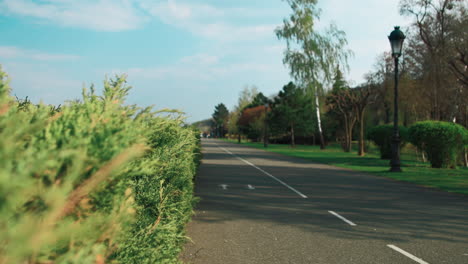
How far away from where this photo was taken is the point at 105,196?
233cm

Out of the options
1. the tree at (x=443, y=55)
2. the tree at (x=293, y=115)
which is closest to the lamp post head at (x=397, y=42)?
the tree at (x=443, y=55)

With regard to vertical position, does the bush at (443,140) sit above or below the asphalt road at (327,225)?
above

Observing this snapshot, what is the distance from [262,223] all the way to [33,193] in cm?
683

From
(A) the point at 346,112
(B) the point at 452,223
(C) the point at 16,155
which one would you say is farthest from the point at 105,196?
(A) the point at 346,112

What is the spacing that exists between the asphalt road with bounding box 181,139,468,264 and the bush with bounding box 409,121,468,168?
855 centimetres

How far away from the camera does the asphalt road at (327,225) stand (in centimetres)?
605

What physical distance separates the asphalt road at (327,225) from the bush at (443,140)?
8.55 metres

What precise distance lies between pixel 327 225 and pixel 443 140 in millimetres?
16106

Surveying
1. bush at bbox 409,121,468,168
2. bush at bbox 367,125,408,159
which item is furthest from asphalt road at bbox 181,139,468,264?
bush at bbox 367,125,408,159

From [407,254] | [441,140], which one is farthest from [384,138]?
[407,254]

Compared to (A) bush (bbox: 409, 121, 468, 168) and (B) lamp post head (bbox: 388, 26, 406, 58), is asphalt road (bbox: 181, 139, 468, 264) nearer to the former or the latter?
(B) lamp post head (bbox: 388, 26, 406, 58)

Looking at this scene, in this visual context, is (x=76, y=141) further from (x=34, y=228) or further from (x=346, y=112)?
(x=346, y=112)

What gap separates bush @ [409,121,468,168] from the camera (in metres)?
21.4

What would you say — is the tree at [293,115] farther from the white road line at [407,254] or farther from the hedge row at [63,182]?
the hedge row at [63,182]
